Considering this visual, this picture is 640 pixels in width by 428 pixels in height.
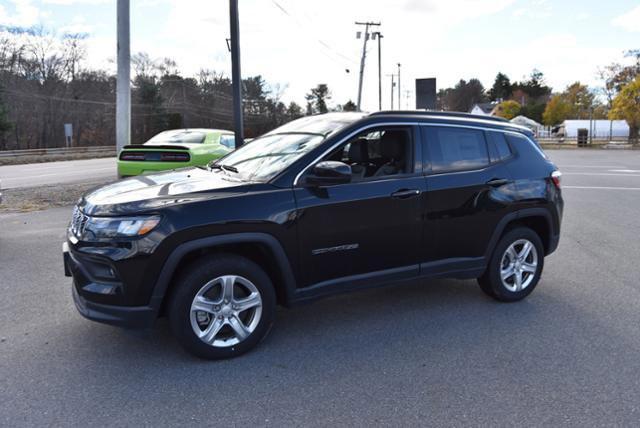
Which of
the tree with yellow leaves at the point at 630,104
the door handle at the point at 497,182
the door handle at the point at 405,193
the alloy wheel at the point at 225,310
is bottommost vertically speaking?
the alloy wheel at the point at 225,310

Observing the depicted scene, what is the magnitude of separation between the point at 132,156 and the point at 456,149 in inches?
280

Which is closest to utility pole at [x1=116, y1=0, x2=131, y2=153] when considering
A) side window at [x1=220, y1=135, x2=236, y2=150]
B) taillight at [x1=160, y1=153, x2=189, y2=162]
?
side window at [x1=220, y1=135, x2=236, y2=150]

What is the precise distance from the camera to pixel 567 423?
3020 millimetres

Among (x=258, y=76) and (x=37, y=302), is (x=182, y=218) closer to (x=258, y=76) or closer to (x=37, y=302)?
(x=37, y=302)

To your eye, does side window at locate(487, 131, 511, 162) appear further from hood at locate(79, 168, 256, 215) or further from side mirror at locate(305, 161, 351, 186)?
hood at locate(79, 168, 256, 215)

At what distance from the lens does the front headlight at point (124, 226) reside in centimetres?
349

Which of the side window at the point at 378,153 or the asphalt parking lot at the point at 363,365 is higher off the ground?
the side window at the point at 378,153

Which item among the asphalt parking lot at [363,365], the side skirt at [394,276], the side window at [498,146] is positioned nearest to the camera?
the asphalt parking lot at [363,365]

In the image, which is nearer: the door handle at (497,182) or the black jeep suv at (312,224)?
the black jeep suv at (312,224)

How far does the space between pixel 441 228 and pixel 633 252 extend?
3955 mm

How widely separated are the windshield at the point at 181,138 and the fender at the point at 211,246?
27.4ft

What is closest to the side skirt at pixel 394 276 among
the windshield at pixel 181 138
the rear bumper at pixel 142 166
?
the rear bumper at pixel 142 166

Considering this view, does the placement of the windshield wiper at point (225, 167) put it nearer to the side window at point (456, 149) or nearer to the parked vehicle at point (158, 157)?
the side window at point (456, 149)

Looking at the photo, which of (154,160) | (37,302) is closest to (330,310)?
(37,302)
